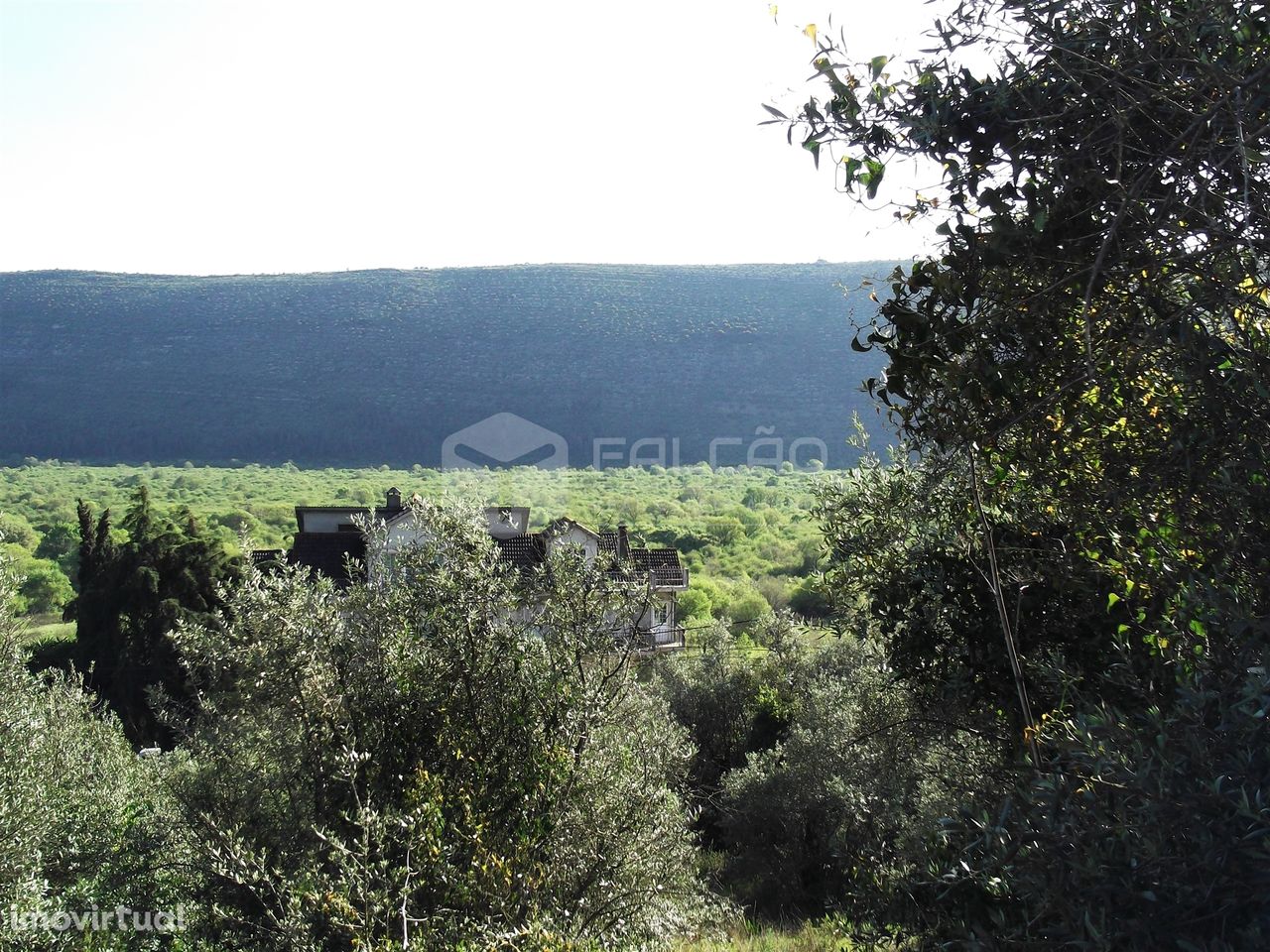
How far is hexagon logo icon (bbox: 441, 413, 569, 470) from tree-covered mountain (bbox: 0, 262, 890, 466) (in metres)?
1.04

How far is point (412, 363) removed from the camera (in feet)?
238

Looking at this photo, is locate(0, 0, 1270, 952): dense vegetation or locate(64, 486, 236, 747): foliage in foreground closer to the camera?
locate(0, 0, 1270, 952): dense vegetation

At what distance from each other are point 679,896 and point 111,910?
11.5 ft

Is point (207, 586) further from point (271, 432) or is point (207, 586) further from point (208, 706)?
point (271, 432)

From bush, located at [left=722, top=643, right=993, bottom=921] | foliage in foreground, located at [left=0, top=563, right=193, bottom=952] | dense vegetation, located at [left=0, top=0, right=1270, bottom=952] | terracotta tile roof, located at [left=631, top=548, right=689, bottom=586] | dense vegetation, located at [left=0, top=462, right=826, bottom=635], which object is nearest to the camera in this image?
dense vegetation, located at [left=0, top=0, right=1270, bottom=952]

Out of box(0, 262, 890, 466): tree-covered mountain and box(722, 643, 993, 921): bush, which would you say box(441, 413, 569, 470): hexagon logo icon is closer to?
box(0, 262, 890, 466): tree-covered mountain

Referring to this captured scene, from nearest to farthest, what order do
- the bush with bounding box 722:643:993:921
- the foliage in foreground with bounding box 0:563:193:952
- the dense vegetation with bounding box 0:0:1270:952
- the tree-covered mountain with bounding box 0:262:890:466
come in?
the dense vegetation with bounding box 0:0:1270:952, the foliage in foreground with bounding box 0:563:193:952, the bush with bounding box 722:643:993:921, the tree-covered mountain with bounding box 0:262:890:466

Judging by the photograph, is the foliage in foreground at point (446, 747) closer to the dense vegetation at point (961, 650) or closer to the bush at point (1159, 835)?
the dense vegetation at point (961, 650)

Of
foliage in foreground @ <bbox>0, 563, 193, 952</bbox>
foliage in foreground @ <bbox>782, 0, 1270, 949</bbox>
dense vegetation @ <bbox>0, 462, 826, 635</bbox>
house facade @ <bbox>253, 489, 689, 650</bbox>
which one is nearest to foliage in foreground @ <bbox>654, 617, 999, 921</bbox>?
foliage in foreground @ <bbox>782, 0, 1270, 949</bbox>

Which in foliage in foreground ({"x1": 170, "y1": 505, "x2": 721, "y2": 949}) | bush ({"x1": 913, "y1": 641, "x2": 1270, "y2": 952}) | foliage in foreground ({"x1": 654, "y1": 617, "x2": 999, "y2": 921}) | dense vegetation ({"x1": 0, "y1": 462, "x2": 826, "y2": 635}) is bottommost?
dense vegetation ({"x1": 0, "y1": 462, "x2": 826, "y2": 635})

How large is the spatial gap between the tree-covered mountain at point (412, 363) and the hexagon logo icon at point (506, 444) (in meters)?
1.04

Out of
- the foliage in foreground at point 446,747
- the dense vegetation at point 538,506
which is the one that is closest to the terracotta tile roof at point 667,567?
the dense vegetation at point 538,506

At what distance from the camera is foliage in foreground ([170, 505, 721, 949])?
16.0ft

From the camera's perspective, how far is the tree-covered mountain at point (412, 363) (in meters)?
64.3
